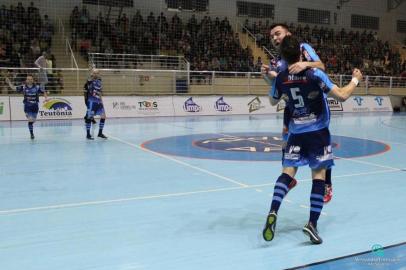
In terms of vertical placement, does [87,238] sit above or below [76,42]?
below

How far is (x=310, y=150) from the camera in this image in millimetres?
4387

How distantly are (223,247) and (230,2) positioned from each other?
26.4 m

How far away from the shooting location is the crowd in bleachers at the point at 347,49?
2888 centimetres

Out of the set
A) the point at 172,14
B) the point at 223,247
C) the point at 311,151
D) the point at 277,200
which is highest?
the point at 172,14

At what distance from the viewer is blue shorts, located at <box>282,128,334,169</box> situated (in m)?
4.35

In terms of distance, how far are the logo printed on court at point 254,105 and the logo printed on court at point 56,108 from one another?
322 inches

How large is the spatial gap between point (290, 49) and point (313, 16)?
1171 inches

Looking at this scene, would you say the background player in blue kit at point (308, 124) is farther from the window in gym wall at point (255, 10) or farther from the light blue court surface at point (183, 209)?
the window in gym wall at point (255, 10)

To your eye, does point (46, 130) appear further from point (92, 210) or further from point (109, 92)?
point (92, 210)

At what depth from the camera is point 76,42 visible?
22.2m

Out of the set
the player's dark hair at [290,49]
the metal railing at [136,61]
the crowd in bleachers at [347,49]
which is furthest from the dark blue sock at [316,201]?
the crowd in bleachers at [347,49]

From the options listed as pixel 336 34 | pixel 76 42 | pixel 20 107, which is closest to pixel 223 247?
pixel 20 107

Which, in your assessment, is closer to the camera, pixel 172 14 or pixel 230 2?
pixel 172 14

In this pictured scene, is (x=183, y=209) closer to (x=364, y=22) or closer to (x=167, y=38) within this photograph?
(x=167, y=38)
